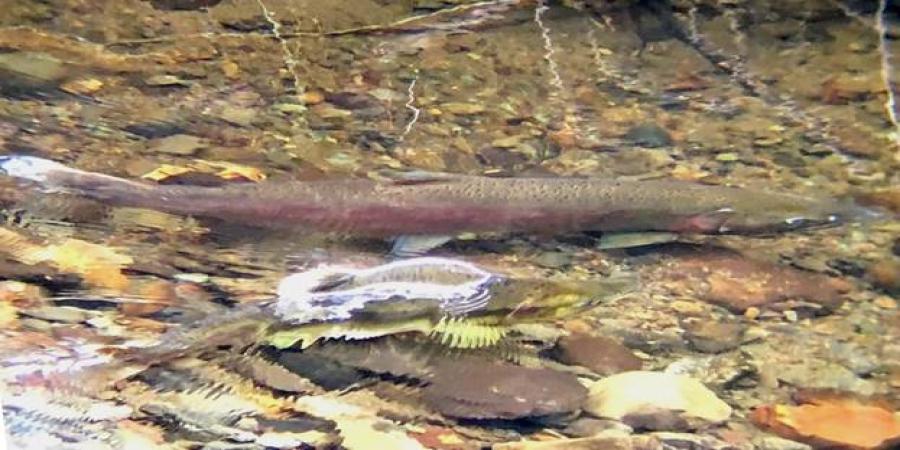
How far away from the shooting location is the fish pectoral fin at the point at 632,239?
1.07 metres

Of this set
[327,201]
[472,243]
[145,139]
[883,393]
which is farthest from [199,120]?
[883,393]

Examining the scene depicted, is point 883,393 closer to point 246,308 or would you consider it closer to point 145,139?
point 246,308

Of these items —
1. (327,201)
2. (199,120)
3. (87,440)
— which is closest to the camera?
(87,440)

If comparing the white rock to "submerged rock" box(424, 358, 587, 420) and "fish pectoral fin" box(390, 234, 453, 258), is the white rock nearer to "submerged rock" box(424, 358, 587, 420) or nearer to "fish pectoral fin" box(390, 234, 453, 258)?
"submerged rock" box(424, 358, 587, 420)

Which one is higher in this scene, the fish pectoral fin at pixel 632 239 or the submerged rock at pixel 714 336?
the fish pectoral fin at pixel 632 239

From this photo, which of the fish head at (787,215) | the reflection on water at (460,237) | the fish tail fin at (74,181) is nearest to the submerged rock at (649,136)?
the reflection on water at (460,237)

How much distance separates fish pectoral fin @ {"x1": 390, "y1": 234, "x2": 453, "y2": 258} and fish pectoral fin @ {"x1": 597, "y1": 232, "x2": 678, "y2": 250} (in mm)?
151

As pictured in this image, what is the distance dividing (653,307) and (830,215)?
23 cm

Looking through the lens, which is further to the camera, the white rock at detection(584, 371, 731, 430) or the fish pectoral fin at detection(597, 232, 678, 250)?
the fish pectoral fin at detection(597, 232, 678, 250)

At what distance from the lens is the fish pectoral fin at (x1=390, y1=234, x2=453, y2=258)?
1.04 meters

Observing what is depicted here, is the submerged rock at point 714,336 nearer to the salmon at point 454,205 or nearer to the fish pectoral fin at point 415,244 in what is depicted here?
the salmon at point 454,205

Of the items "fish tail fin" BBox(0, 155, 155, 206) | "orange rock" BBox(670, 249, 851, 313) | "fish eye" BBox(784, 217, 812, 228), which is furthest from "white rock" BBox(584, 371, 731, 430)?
"fish tail fin" BBox(0, 155, 155, 206)

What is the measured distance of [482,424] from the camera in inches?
34.9

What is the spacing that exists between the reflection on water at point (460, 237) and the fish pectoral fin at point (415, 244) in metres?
0.01
